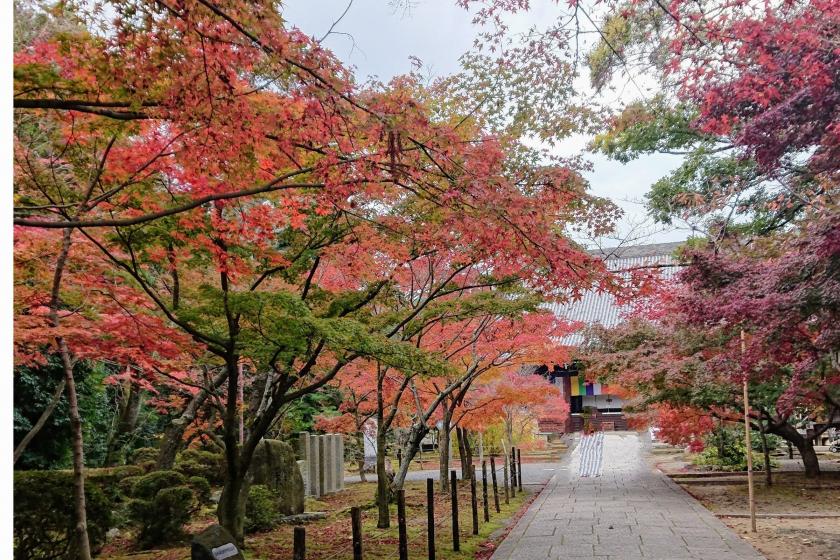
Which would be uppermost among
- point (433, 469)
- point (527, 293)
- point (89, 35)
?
point (89, 35)

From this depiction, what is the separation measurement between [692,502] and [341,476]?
765 cm

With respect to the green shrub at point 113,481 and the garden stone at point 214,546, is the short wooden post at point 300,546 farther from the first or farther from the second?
the green shrub at point 113,481

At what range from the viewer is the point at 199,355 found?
6473mm

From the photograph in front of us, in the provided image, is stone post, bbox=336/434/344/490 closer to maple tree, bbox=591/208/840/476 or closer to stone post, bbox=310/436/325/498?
stone post, bbox=310/436/325/498

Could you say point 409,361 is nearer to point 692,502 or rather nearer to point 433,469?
point 692,502

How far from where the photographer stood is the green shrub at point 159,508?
7.95 meters

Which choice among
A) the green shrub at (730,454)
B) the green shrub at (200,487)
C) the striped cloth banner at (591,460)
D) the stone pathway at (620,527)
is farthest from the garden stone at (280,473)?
the green shrub at (730,454)

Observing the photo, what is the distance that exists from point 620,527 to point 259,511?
4.89m

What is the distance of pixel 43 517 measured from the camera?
6242 mm

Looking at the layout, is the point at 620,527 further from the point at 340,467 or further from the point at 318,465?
the point at 340,467

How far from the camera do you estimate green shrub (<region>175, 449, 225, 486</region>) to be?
460 inches

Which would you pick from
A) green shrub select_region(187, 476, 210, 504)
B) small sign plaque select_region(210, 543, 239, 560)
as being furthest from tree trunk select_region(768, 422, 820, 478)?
small sign plaque select_region(210, 543, 239, 560)

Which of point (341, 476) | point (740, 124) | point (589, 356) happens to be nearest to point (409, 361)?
point (740, 124)

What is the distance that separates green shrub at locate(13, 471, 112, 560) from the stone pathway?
4.37 metres
